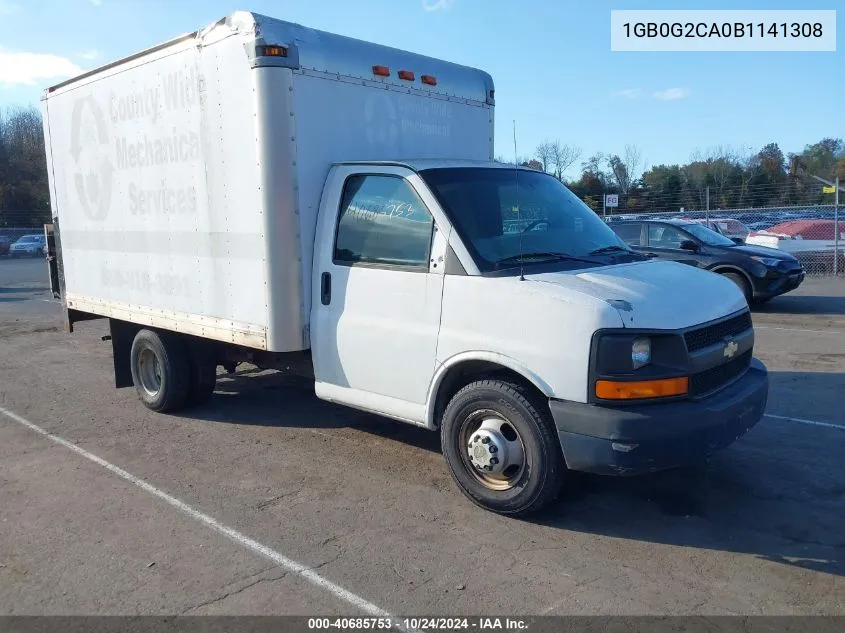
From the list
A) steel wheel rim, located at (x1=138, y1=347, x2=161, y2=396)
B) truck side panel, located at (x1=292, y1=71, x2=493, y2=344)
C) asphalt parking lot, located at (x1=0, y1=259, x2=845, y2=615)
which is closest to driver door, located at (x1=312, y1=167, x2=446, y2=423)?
truck side panel, located at (x1=292, y1=71, x2=493, y2=344)

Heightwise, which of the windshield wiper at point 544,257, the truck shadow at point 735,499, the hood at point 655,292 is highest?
Result: the windshield wiper at point 544,257

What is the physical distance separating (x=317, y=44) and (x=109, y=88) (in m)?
2.62

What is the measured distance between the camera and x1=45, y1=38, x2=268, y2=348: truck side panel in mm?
5516

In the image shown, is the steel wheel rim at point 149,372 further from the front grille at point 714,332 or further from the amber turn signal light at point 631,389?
the front grille at point 714,332

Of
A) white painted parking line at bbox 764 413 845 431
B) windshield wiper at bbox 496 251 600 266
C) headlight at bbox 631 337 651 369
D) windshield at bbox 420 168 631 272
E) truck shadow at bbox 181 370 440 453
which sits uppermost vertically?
windshield at bbox 420 168 631 272

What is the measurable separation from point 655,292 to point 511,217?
1.19 meters

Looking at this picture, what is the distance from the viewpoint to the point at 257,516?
15.3ft

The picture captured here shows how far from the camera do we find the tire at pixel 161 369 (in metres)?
6.89

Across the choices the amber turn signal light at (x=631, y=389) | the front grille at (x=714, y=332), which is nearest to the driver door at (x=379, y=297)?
the amber turn signal light at (x=631, y=389)

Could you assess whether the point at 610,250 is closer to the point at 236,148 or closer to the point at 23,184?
the point at 236,148

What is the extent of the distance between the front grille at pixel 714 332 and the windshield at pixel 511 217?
0.94m

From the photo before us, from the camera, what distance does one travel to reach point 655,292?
423 centimetres

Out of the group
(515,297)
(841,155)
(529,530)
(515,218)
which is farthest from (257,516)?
(841,155)

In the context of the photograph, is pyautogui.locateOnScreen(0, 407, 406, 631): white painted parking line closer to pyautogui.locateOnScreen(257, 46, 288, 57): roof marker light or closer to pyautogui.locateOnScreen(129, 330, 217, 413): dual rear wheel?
A: pyautogui.locateOnScreen(129, 330, 217, 413): dual rear wheel
